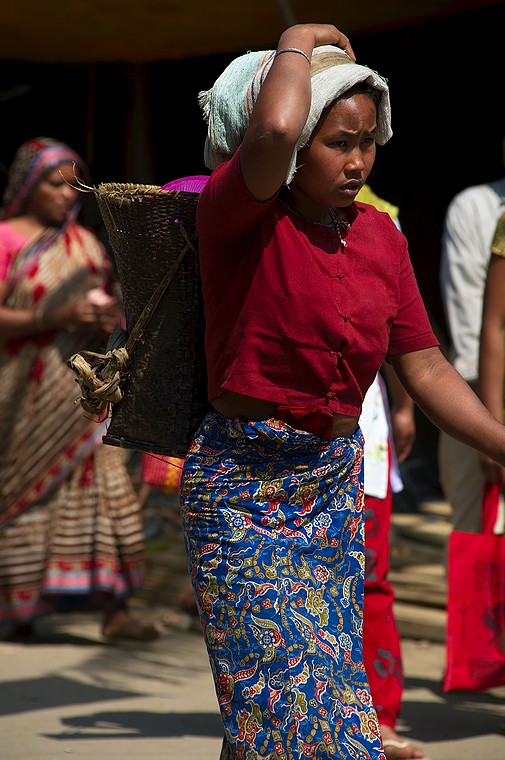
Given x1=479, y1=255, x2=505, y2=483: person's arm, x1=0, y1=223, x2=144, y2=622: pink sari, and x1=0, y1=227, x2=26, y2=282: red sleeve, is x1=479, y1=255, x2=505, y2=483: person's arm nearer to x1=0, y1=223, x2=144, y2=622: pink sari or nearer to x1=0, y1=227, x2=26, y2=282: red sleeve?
x1=0, y1=223, x2=144, y2=622: pink sari

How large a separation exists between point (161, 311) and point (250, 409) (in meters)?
0.41

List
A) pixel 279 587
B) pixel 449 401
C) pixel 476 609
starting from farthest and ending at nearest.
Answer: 1. pixel 476 609
2. pixel 449 401
3. pixel 279 587

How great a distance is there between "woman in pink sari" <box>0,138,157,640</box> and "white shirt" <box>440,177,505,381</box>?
1.53 metres

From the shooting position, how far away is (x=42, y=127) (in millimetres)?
6910

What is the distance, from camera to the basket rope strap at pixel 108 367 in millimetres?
2844

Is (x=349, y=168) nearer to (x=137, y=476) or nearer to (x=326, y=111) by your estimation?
(x=326, y=111)

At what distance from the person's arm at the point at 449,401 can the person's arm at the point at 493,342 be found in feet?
4.12

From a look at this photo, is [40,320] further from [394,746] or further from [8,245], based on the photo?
[394,746]

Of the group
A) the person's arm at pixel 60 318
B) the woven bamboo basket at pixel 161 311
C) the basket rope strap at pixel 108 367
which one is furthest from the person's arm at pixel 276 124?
the person's arm at pixel 60 318

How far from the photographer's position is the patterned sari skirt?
2.43 m

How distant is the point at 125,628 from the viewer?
216 inches

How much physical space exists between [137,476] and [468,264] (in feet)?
9.94

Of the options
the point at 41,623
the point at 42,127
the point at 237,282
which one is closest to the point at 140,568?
the point at 41,623

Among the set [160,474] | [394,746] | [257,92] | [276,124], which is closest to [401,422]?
[160,474]
